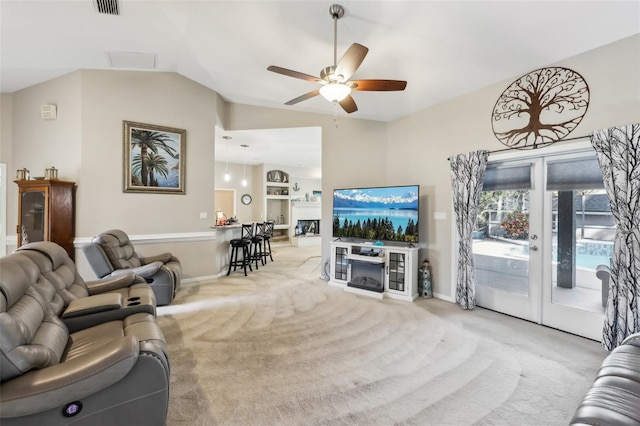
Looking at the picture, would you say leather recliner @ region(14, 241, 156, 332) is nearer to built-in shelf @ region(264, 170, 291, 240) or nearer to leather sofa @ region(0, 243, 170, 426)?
leather sofa @ region(0, 243, 170, 426)

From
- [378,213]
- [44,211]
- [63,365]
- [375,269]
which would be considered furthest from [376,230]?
[44,211]

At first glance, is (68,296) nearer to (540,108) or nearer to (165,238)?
(165,238)

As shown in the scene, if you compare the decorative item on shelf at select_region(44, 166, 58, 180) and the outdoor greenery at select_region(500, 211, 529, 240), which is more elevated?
the decorative item on shelf at select_region(44, 166, 58, 180)

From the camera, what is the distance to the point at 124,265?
3598 millimetres

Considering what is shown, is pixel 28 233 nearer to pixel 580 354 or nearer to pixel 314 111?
pixel 314 111

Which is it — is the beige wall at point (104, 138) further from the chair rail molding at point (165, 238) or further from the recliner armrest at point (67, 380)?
the recliner armrest at point (67, 380)

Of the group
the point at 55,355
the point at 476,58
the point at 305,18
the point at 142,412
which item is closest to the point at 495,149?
the point at 476,58

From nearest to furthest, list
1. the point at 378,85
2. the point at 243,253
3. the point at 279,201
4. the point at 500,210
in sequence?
the point at 378,85
the point at 500,210
the point at 243,253
the point at 279,201

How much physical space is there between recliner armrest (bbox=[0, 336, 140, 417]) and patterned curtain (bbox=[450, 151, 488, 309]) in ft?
11.7

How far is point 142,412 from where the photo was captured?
4.72 feet

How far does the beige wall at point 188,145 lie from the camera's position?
3971 millimetres

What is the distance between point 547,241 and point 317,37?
3321mm

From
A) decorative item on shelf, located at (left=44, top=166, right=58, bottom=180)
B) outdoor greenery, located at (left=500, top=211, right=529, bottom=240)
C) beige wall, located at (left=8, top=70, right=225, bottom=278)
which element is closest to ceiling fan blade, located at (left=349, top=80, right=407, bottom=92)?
outdoor greenery, located at (left=500, top=211, right=529, bottom=240)

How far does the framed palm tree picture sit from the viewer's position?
4.23 meters
